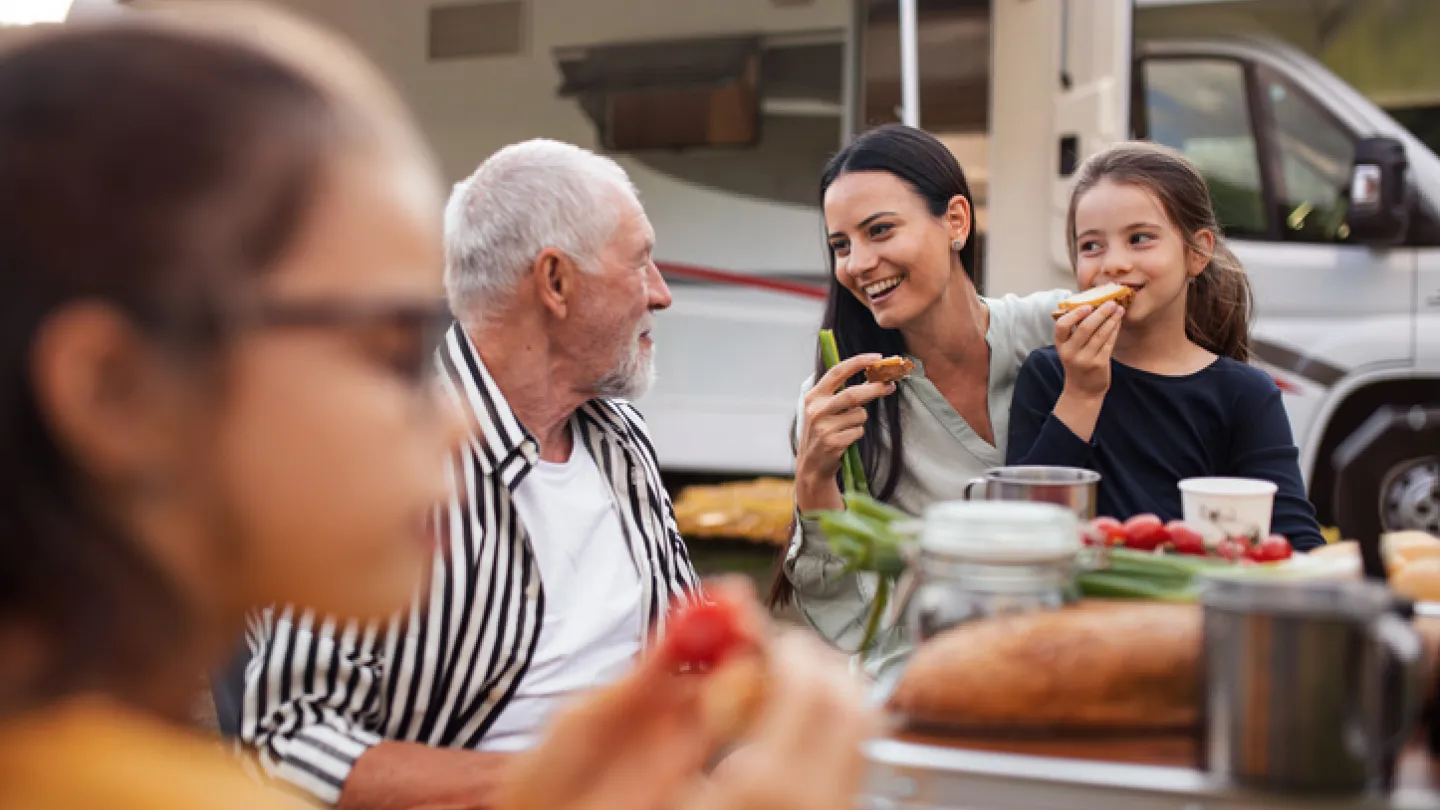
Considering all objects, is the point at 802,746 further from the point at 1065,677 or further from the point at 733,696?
the point at 1065,677

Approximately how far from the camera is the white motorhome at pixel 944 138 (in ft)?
16.9

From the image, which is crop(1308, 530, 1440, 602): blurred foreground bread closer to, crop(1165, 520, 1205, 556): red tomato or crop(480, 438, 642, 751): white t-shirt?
crop(1165, 520, 1205, 556): red tomato

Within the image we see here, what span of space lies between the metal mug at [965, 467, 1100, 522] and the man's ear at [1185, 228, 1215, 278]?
103 cm

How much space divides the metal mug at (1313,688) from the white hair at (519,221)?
4.86ft

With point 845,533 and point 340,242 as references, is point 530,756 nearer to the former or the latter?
point 340,242

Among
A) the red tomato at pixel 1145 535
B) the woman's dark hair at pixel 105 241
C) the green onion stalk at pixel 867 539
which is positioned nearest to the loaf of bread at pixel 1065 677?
the green onion stalk at pixel 867 539

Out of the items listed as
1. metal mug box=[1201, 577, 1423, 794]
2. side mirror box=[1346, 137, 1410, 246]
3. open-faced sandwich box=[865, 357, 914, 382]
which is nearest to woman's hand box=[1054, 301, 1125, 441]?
open-faced sandwich box=[865, 357, 914, 382]

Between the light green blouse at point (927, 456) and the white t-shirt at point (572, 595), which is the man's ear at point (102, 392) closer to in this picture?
the white t-shirt at point (572, 595)

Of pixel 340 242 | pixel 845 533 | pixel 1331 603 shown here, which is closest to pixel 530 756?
pixel 340 242

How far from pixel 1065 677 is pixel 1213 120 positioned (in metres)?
4.74

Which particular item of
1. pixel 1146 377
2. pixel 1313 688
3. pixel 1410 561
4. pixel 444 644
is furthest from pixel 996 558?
pixel 1146 377

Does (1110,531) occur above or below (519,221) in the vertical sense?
below

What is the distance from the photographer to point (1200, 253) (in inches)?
104

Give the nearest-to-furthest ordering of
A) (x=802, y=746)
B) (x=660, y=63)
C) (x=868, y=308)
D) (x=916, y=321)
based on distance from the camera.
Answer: (x=802, y=746) < (x=916, y=321) < (x=868, y=308) < (x=660, y=63)
